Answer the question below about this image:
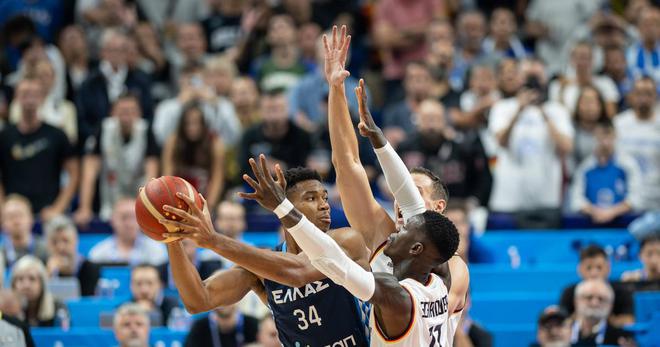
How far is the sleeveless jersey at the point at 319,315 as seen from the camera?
7207 millimetres

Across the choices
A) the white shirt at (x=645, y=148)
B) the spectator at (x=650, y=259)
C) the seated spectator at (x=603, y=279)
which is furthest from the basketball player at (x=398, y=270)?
the white shirt at (x=645, y=148)

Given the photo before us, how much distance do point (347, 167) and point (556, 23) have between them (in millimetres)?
9556

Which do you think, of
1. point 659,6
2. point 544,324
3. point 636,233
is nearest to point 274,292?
point 544,324

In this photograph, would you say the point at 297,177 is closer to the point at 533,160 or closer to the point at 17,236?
the point at 17,236

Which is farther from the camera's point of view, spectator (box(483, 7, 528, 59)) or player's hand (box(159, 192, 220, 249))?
spectator (box(483, 7, 528, 59))

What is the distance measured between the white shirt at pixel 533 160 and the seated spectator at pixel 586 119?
0.81 feet

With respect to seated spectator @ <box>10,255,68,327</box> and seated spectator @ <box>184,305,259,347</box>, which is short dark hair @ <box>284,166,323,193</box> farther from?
seated spectator @ <box>10,255,68,327</box>

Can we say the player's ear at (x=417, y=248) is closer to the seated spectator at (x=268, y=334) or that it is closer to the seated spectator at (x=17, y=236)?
the seated spectator at (x=268, y=334)

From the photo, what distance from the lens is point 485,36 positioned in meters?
16.2

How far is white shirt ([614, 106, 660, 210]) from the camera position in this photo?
44.7 ft

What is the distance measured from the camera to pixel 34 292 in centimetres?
1127

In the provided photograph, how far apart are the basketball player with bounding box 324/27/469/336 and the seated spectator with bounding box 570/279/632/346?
3.52 m

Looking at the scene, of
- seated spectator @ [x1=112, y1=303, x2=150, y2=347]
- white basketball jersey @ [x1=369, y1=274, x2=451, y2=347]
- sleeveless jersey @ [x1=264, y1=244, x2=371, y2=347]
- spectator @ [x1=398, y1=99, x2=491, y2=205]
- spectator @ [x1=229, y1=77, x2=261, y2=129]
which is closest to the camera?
white basketball jersey @ [x1=369, y1=274, x2=451, y2=347]

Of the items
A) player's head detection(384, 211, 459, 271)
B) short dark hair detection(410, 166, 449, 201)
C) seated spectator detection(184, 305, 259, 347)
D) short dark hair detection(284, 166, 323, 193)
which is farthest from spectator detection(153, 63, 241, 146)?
player's head detection(384, 211, 459, 271)
